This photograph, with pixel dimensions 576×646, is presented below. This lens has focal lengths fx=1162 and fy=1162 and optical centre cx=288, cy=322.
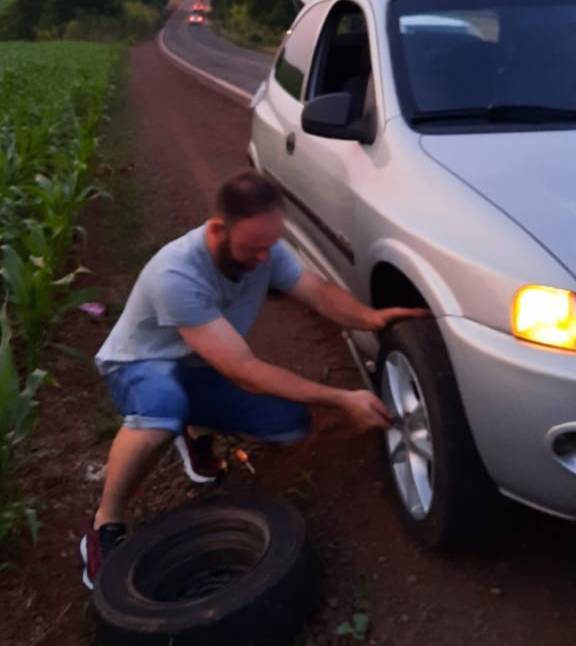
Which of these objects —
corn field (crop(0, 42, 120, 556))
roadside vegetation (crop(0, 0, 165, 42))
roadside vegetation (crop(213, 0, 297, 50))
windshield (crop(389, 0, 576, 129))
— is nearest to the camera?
→ corn field (crop(0, 42, 120, 556))

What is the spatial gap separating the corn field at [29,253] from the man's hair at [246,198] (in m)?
0.99

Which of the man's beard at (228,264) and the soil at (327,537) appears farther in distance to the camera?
the man's beard at (228,264)

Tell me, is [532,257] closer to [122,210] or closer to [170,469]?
[170,469]

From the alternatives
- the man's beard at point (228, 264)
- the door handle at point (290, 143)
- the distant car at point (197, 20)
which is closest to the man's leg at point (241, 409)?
the man's beard at point (228, 264)

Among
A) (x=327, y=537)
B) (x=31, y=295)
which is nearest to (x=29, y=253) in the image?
(x=31, y=295)

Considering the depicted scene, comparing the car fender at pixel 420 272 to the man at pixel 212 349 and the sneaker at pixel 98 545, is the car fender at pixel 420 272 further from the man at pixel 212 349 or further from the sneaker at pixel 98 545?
the sneaker at pixel 98 545

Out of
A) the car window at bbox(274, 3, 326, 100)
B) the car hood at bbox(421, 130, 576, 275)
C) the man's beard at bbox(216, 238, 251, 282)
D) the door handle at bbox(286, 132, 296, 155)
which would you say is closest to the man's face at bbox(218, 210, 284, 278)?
the man's beard at bbox(216, 238, 251, 282)

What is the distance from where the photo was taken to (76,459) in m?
4.62

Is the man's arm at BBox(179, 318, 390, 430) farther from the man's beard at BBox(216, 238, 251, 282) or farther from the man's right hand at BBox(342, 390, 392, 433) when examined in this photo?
the man's beard at BBox(216, 238, 251, 282)

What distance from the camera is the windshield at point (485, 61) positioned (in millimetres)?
4094

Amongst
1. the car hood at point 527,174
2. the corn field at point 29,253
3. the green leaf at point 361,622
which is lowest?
the corn field at point 29,253

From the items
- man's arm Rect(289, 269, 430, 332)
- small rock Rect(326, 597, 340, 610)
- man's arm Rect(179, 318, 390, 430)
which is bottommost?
small rock Rect(326, 597, 340, 610)

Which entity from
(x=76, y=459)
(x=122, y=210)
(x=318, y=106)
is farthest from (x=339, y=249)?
(x=122, y=210)

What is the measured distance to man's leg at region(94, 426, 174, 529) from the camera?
3660 millimetres
